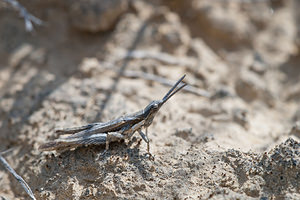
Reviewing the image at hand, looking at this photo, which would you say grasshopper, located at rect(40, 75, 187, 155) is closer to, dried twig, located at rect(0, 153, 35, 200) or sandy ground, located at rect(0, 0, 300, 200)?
sandy ground, located at rect(0, 0, 300, 200)

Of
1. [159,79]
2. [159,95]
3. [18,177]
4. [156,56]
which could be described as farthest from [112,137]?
[156,56]

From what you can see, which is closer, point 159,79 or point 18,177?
point 18,177

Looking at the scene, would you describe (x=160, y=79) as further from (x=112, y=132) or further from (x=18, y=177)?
(x=18, y=177)

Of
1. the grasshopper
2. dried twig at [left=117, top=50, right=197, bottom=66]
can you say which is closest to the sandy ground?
dried twig at [left=117, top=50, right=197, bottom=66]

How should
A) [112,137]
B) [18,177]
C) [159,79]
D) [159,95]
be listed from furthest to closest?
[159,79], [159,95], [18,177], [112,137]

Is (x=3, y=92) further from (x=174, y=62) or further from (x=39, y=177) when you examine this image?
(x=174, y=62)

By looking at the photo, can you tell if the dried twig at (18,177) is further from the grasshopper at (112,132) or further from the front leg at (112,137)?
the front leg at (112,137)

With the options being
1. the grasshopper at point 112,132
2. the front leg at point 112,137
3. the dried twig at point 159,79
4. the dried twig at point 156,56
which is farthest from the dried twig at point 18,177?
the dried twig at point 156,56
